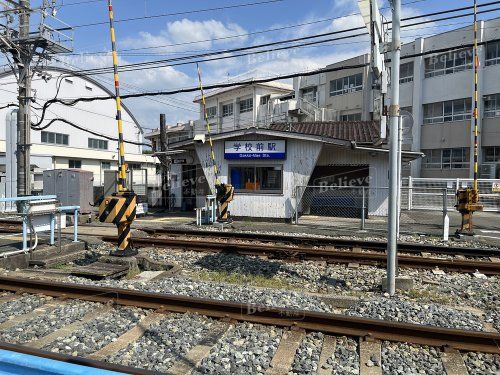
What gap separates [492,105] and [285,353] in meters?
32.3

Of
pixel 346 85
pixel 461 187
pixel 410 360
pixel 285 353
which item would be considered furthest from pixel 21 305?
pixel 346 85

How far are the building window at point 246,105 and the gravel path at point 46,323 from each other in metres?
41.1

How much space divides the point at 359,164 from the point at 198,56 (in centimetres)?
799

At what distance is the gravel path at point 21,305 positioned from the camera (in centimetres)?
521

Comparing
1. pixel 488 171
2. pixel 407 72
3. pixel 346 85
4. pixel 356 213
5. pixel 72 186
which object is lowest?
pixel 356 213

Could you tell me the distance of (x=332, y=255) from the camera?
8.59 metres

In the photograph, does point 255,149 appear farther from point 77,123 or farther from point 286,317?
point 77,123

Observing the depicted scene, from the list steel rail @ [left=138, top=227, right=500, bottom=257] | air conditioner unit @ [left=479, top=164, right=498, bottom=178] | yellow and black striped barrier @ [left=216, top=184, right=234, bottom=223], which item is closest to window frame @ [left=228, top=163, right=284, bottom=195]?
yellow and black striped barrier @ [left=216, top=184, right=234, bottom=223]

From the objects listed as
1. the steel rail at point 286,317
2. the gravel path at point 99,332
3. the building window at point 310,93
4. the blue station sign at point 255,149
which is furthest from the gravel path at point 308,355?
the building window at point 310,93

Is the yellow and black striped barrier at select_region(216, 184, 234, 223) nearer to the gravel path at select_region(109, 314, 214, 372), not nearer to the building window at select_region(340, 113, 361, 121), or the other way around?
the gravel path at select_region(109, 314, 214, 372)

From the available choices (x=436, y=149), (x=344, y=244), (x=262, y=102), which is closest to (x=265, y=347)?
(x=344, y=244)

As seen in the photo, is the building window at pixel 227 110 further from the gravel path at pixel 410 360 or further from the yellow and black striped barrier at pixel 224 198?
the gravel path at pixel 410 360

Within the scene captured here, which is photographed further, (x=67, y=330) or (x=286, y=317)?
(x=286, y=317)

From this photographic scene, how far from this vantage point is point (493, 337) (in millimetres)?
4145
